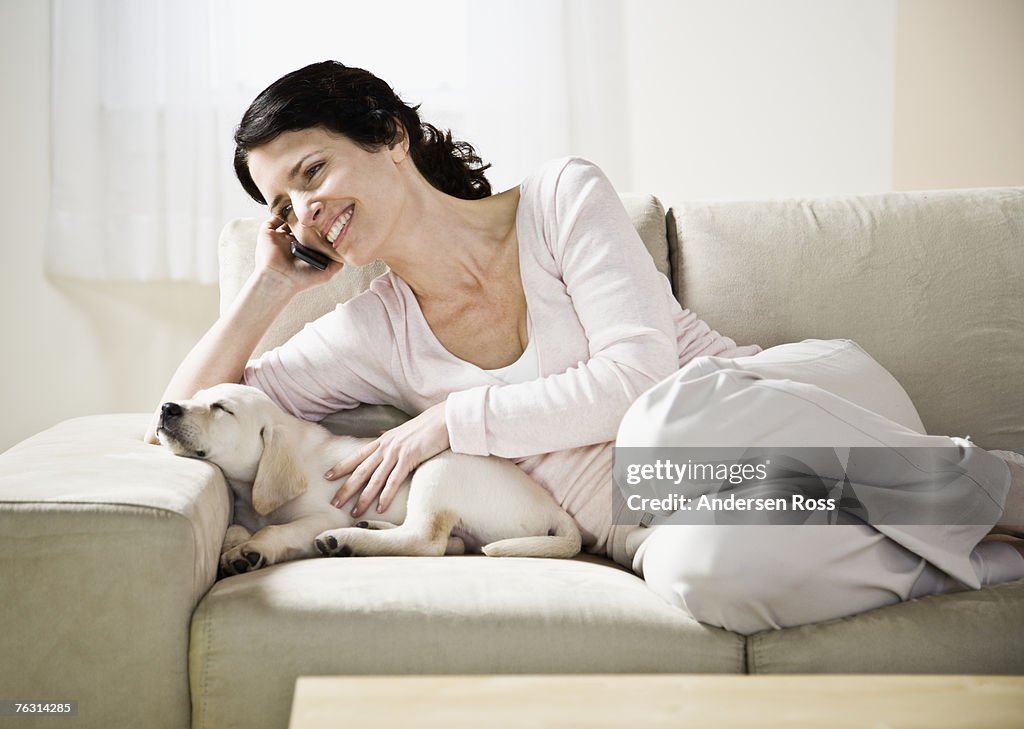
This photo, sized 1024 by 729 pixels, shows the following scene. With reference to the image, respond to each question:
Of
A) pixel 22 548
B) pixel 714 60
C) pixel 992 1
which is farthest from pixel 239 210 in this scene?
pixel 992 1

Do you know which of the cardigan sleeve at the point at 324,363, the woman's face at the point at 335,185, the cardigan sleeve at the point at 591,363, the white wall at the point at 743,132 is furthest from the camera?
the white wall at the point at 743,132

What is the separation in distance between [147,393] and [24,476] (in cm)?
150

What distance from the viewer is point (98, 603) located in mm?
1129

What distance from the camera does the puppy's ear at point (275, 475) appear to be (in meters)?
1.43

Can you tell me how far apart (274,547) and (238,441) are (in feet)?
0.59

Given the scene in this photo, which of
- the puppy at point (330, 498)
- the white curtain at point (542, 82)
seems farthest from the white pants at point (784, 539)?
the white curtain at point (542, 82)

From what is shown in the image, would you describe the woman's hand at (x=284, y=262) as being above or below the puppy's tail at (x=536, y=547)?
above

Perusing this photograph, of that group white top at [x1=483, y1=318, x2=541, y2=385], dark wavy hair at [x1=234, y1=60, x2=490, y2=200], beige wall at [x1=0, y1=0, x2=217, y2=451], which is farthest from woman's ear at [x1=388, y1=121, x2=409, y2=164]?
beige wall at [x1=0, y1=0, x2=217, y2=451]

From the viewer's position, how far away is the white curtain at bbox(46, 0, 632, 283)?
98.8 inches

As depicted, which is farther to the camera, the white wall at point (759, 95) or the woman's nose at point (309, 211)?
the white wall at point (759, 95)

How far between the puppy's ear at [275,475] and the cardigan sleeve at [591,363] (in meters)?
0.25

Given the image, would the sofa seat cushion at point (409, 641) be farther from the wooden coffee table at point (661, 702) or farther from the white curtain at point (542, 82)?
the white curtain at point (542, 82)

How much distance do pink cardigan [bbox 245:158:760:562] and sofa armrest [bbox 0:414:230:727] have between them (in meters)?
0.47

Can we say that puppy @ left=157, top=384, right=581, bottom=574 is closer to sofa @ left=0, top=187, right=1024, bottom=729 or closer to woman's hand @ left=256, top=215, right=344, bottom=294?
sofa @ left=0, top=187, right=1024, bottom=729
